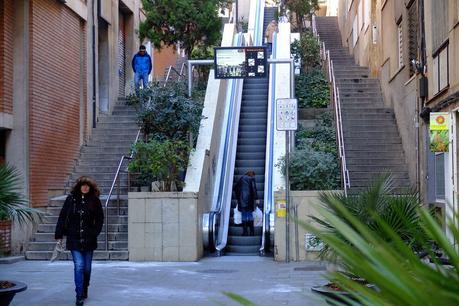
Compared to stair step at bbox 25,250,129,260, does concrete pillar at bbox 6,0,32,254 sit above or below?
above

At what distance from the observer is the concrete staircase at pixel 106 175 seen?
579 inches

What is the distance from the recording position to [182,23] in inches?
898

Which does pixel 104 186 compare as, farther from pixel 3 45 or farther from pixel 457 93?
pixel 457 93

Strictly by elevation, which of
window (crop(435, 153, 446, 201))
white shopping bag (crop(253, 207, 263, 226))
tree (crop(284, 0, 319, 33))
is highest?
tree (crop(284, 0, 319, 33))

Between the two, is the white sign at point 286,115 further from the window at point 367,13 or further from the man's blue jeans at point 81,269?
the window at point 367,13

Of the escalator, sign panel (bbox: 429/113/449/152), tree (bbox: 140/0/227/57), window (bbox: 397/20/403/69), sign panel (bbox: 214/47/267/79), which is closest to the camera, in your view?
sign panel (bbox: 429/113/449/152)

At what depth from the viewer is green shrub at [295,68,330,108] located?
21.8 meters

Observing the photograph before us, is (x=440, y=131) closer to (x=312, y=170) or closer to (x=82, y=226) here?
(x=312, y=170)

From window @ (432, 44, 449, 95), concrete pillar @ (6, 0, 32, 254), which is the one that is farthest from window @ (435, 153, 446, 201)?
concrete pillar @ (6, 0, 32, 254)

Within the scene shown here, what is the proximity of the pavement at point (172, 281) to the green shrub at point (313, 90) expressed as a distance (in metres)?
8.01

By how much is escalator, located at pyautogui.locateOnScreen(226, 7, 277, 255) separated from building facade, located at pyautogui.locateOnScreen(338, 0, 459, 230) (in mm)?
3513

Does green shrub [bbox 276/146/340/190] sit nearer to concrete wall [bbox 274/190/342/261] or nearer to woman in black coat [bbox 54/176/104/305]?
concrete wall [bbox 274/190/342/261]

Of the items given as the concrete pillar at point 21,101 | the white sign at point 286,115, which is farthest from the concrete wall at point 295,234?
the concrete pillar at point 21,101

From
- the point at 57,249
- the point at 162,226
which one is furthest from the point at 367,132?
the point at 57,249
